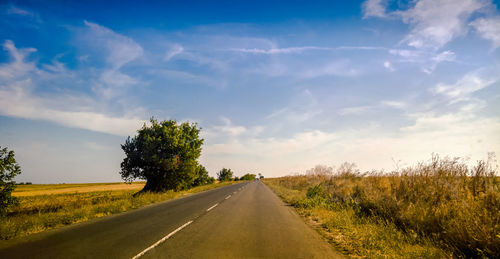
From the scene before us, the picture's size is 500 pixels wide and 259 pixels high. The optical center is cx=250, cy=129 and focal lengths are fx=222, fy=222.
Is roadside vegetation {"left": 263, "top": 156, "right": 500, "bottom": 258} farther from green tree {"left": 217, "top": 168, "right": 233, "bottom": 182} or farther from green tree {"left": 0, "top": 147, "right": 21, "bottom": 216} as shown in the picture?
green tree {"left": 217, "top": 168, "right": 233, "bottom": 182}

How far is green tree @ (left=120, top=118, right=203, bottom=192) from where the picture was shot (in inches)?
945

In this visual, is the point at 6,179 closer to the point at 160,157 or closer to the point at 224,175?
the point at 160,157

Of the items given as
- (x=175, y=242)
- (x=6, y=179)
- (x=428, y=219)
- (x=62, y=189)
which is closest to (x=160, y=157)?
(x=6, y=179)

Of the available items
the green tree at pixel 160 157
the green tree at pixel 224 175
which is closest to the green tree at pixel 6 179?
the green tree at pixel 160 157

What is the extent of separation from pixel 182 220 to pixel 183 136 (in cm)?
1875

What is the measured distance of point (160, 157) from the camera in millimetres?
23953

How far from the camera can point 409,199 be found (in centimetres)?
749

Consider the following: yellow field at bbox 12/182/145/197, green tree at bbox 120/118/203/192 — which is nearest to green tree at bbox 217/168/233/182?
yellow field at bbox 12/182/145/197

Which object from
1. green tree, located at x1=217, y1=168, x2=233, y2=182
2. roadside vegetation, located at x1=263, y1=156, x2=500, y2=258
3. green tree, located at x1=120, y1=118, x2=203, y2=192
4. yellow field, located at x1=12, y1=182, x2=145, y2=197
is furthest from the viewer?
green tree, located at x1=217, y1=168, x2=233, y2=182

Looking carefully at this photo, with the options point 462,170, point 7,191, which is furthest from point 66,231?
point 462,170

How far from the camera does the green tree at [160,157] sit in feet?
78.8

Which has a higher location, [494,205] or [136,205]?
[494,205]

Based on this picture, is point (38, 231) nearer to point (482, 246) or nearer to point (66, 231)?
point (66, 231)

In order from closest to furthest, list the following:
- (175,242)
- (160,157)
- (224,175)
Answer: (175,242), (160,157), (224,175)
